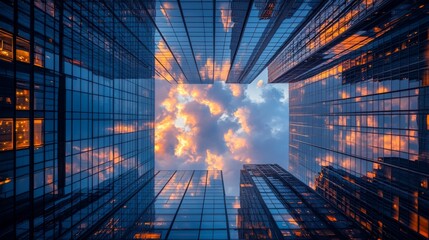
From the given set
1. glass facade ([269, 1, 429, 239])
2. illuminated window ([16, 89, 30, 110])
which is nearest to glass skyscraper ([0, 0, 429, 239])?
illuminated window ([16, 89, 30, 110])

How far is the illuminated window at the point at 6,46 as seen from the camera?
13.5 meters

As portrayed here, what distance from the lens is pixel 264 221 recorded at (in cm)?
2820

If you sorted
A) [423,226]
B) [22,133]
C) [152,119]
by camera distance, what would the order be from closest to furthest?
[22,133] < [423,226] < [152,119]

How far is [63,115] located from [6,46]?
695 centimetres

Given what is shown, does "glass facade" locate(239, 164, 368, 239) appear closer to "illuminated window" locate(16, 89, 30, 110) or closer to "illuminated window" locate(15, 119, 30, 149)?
"illuminated window" locate(15, 119, 30, 149)

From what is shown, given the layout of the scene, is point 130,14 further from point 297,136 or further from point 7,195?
point 297,136

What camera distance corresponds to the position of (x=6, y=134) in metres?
14.0

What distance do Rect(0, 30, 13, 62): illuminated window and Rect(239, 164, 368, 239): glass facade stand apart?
991 inches

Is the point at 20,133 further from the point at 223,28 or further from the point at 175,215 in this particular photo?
the point at 223,28

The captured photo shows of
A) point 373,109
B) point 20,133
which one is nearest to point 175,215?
point 20,133

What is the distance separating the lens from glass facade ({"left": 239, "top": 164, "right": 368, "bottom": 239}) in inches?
992

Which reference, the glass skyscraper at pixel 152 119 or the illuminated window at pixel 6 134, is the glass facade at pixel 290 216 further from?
the illuminated window at pixel 6 134

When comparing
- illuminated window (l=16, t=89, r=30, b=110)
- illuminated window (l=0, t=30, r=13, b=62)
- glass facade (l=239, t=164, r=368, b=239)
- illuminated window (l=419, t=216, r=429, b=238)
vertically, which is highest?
illuminated window (l=0, t=30, r=13, b=62)

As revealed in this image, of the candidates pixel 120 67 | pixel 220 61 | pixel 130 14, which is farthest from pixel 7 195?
pixel 220 61
